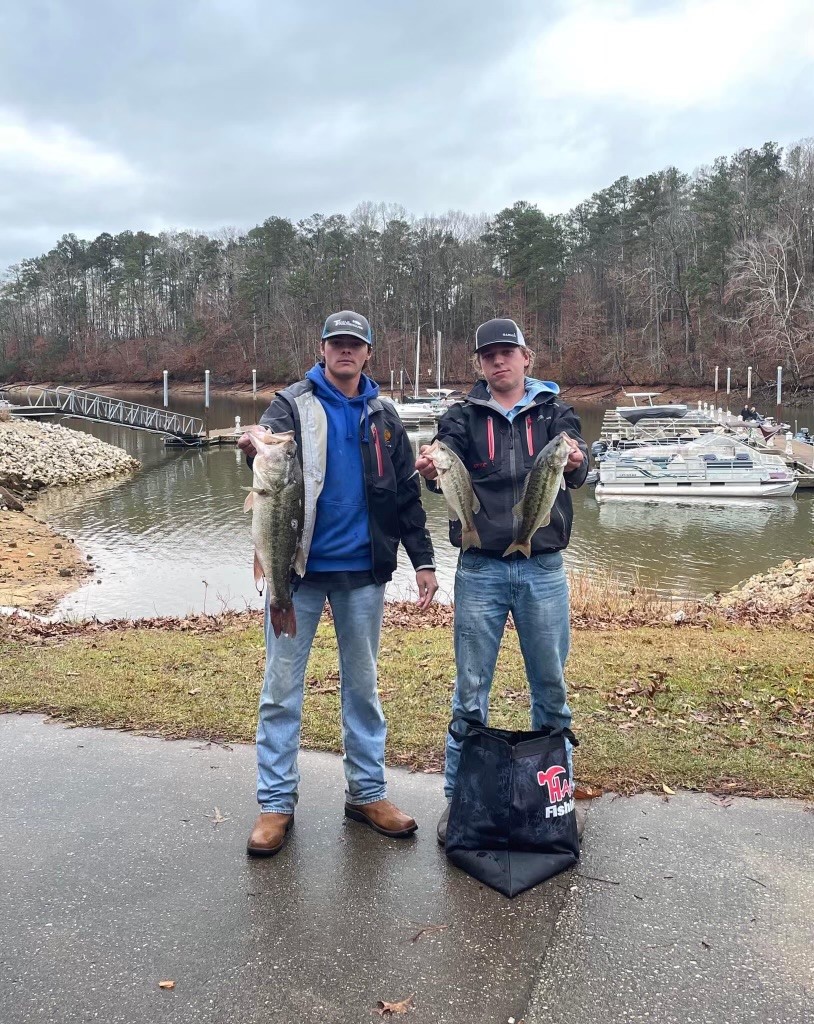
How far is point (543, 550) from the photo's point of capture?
3.64 meters

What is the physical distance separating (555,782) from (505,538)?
1094mm

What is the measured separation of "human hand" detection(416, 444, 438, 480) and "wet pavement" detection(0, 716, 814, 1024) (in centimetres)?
169

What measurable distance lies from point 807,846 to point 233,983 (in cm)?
257

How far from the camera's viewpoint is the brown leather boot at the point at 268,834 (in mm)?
3477

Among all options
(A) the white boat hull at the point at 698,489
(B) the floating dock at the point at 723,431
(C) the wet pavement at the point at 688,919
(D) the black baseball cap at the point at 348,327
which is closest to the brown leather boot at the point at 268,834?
(C) the wet pavement at the point at 688,919

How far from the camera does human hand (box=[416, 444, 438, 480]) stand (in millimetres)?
3580

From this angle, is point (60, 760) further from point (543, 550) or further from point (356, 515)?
point (543, 550)

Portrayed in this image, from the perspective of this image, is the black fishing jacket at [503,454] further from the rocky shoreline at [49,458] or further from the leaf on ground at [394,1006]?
the rocky shoreline at [49,458]

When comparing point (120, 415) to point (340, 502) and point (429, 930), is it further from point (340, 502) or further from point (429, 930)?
point (429, 930)

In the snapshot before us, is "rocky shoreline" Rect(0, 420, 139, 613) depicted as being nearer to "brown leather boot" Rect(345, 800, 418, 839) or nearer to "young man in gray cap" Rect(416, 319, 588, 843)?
"brown leather boot" Rect(345, 800, 418, 839)

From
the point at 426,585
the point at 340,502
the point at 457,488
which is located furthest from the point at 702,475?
the point at 340,502

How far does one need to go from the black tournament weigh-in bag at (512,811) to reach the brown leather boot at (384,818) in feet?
0.90

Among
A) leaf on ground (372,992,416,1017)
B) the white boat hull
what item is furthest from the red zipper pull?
the white boat hull

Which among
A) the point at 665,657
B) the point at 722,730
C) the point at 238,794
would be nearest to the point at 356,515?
the point at 238,794
